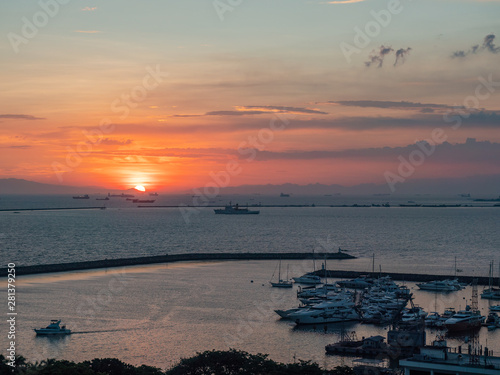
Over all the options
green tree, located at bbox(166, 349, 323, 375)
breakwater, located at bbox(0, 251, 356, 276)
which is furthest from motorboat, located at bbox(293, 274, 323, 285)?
green tree, located at bbox(166, 349, 323, 375)

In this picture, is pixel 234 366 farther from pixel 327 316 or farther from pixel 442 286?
pixel 442 286

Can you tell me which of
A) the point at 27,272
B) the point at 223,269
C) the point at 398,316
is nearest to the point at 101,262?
the point at 27,272

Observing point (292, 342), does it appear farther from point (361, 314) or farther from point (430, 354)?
point (430, 354)

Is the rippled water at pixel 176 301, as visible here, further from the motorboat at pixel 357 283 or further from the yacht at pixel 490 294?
the motorboat at pixel 357 283

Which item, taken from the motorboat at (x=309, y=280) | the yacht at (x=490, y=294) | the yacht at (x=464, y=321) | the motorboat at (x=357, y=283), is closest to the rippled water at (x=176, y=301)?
the yacht at (x=464, y=321)

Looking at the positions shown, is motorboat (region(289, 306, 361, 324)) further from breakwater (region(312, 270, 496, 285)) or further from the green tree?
breakwater (region(312, 270, 496, 285))

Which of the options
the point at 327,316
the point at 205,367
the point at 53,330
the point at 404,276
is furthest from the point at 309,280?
the point at 205,367
